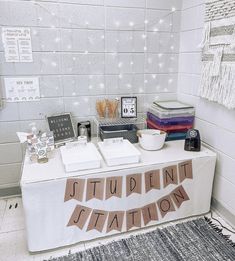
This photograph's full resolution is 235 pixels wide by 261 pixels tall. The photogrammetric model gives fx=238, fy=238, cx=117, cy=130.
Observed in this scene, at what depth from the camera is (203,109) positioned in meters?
1.79

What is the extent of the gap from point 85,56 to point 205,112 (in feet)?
3.26

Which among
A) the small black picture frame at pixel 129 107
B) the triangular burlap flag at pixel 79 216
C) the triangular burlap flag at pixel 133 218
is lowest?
the triangular burlap flag at pixel 133 218

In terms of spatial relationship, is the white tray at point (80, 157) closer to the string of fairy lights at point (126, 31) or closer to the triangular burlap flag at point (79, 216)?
the triangular burlap flag at point (79, 216)

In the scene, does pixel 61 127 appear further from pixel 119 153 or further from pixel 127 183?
pixel 127 183

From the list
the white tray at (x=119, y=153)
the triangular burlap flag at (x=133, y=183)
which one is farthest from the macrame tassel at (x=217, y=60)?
the triangular burlap flag at (x=133, y=183)

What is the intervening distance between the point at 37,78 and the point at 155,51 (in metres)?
0.95

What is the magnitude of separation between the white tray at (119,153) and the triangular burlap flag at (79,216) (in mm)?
302

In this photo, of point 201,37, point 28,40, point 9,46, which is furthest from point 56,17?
point 201,37

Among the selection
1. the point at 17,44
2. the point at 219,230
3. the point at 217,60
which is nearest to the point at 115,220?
the point at 219,230

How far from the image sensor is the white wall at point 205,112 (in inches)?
62.3

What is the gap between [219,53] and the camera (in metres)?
1.52

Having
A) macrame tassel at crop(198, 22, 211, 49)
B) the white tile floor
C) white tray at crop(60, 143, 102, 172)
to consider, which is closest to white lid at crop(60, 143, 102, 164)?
white tray at crop(60, 143, 102, 172)

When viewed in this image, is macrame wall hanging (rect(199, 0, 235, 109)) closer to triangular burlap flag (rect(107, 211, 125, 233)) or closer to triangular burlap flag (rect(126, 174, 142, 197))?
triangular burlap flag (rect(126, 174, 142, 197))

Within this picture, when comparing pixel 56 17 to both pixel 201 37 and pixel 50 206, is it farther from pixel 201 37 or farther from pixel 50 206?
pixel 50 206
